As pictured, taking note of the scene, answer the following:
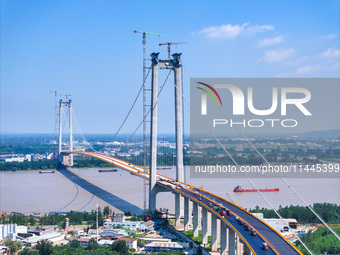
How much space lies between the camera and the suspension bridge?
185 inches

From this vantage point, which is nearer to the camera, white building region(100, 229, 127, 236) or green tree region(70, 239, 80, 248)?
green tree region(70, 239, 80, 248)

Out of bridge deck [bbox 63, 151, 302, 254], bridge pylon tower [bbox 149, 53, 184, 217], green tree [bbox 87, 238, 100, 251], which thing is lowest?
green tree [bbox 87, 238, 100, 251]

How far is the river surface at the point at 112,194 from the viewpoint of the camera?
975 centimetres

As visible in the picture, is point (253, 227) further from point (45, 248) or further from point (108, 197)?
point (108, 197)

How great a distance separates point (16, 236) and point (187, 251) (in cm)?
252

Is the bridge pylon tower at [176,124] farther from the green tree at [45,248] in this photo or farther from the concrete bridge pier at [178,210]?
the green tree at [45,248]

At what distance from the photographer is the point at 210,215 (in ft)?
24.0

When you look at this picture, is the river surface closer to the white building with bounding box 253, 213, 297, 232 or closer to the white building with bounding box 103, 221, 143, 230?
the white building with bounding box 103, 221, 143, 230

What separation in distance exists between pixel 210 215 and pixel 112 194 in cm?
429

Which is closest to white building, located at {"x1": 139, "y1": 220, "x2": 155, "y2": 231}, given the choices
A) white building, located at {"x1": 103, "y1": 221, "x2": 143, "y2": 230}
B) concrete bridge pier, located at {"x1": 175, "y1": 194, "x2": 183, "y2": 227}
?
white building, located at {"x1": 103, "y1": 221, "x2": 143, "y2": 230}

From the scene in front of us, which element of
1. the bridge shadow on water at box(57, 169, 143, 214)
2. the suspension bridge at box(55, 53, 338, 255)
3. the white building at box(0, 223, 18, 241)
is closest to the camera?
the suspension bridge at box(55, 53, 338, 255)

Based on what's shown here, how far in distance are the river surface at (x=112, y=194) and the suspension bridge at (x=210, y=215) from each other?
1.11 m

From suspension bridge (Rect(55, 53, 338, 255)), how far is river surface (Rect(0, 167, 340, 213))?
1111 millimetres

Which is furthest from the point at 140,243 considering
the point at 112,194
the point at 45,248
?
the point at 112,194
